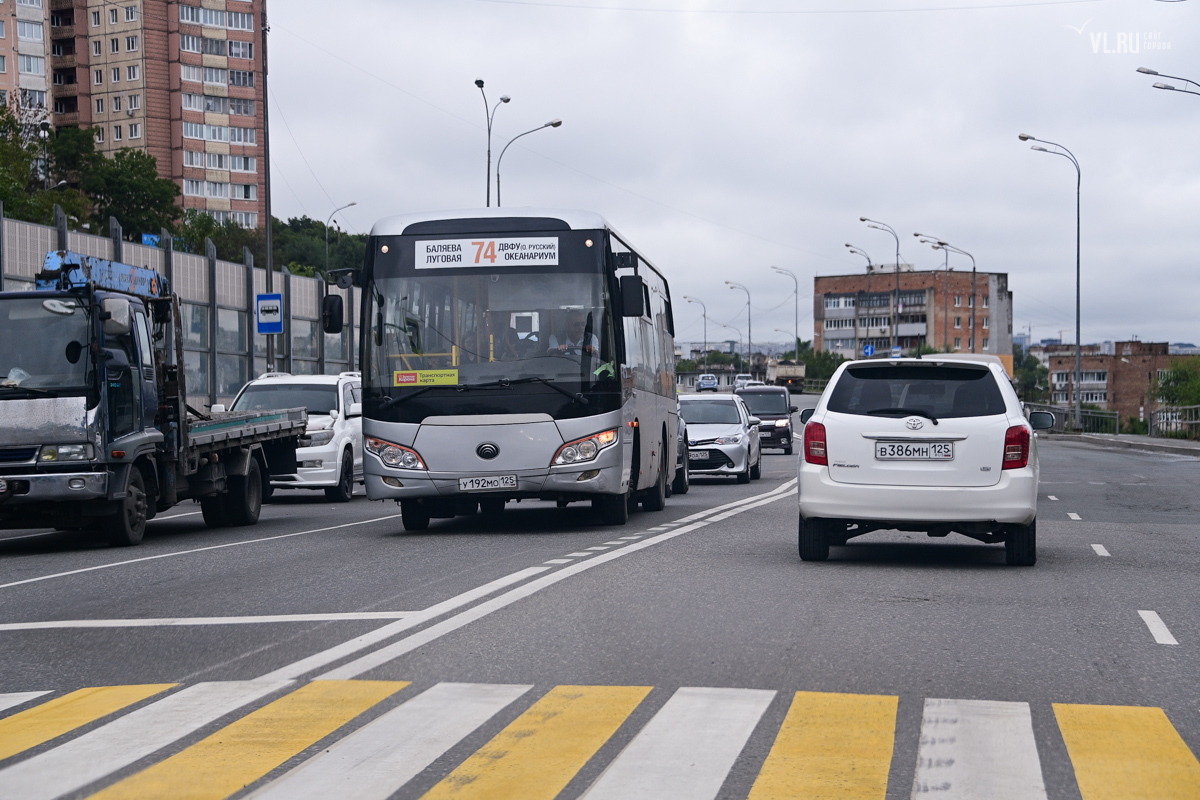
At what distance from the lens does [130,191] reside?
97500mm

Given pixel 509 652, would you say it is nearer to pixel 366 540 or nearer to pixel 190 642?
pixel 190 642

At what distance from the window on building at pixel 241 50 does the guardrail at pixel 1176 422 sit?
72.0 m

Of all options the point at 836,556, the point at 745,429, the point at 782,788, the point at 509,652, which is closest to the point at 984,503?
the point at 836,556

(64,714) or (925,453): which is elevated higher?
(925,453)

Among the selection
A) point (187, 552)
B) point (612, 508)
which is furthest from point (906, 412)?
point (187, 552)

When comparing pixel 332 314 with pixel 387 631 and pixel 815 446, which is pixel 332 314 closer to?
pixel 815 446

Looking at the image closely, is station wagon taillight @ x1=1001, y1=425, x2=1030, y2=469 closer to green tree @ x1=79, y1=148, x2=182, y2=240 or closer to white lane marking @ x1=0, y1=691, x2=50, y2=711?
white lane marking @ x1=0, y1=691, x2=50, y2=711

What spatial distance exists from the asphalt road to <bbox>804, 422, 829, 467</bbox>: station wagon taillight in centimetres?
85

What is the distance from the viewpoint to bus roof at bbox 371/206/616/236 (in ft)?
53.2

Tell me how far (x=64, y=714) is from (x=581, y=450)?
9.69 metres

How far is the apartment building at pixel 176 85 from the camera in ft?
355

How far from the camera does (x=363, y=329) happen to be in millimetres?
16156

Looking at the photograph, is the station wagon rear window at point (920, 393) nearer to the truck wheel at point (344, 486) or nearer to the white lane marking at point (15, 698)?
the white lane marking at point (15, 698)

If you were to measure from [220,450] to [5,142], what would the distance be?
207 ft
